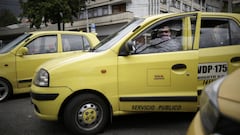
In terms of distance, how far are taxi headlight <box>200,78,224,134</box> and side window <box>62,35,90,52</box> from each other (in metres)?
5.75

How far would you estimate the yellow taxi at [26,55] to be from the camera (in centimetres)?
688

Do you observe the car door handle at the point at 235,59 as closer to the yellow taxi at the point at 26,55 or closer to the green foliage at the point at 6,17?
the yellow taxi at the point at 26,55

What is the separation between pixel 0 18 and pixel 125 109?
227ft

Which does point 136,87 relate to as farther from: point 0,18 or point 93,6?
point 0,18

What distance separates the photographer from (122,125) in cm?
473

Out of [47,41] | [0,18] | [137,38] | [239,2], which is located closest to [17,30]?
[0,18]

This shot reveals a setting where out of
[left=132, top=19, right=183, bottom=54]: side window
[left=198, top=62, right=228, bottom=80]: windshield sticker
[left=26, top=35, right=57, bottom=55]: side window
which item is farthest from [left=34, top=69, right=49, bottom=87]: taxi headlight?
[left=26, top=35, right=57, bottom=55]: side window

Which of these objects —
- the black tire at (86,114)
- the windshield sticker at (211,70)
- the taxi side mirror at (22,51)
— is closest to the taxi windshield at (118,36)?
the black tire at (86,114)

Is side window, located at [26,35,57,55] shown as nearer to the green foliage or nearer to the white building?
the white building

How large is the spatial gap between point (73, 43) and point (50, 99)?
3736 mm

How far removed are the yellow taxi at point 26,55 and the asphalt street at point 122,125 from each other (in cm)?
134

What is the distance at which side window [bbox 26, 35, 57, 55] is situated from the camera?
7191mm

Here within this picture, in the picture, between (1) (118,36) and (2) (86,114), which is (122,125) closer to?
(2) (86,114)

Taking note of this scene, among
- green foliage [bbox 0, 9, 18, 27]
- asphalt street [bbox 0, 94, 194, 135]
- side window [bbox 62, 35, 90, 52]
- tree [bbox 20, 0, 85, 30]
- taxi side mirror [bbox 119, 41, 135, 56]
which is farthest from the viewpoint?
green foliage [bbox 0, 9, 18, 27]
